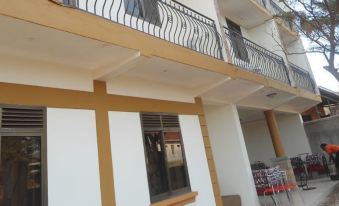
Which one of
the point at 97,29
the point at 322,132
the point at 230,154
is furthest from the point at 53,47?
the point at 322,132

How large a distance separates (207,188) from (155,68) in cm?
298

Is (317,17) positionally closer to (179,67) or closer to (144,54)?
(179,67)

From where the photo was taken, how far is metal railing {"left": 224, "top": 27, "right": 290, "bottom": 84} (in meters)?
8.67

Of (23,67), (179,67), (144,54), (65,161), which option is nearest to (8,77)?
(23,67)

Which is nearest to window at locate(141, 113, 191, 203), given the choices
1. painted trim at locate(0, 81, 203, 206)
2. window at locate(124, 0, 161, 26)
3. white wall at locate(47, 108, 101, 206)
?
painted trim at locate(0, 81, 203, 206)

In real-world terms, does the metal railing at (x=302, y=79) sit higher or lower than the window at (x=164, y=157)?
higher

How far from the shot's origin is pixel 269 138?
14.3m

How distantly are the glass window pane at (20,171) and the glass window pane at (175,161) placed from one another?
8.94ft

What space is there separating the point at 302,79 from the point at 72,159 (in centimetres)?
1150

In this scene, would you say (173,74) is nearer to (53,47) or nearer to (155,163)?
(155,163)

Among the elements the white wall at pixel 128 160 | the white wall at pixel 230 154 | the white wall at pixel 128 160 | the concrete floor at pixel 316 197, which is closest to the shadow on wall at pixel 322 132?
the concrete floor at pixel 316 197

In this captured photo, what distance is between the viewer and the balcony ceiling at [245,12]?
35.0 feet

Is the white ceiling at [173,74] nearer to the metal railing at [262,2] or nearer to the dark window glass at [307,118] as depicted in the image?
the metal railing at [262,2]

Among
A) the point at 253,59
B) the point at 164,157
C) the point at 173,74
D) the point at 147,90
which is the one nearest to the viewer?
the point at 164,157
